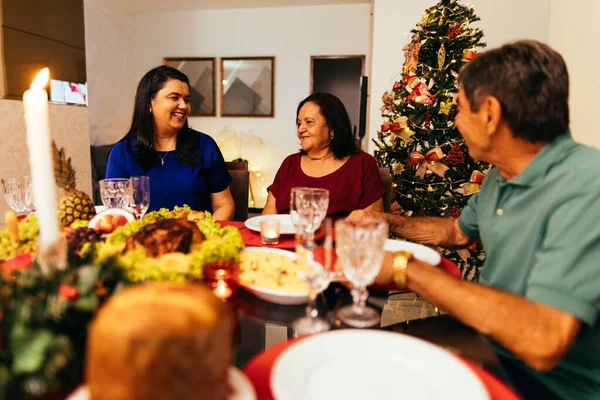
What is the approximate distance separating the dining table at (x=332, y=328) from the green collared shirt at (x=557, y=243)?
17 centimetres

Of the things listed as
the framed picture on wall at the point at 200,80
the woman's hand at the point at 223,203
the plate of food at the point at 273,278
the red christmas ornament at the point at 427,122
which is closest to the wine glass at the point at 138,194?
the plate of food at the point at 273,278

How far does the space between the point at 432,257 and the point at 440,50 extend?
8.13ft

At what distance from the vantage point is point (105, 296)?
724 mm

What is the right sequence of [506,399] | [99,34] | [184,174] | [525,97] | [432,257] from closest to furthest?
[506,399], [525,97], [432,257], [184,174], [99,34]

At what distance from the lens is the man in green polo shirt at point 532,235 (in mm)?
902

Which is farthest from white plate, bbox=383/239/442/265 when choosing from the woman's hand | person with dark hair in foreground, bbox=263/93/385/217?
the woman's hand

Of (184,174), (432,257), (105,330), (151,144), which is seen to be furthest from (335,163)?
(105,330)

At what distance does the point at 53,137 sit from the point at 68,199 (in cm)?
278

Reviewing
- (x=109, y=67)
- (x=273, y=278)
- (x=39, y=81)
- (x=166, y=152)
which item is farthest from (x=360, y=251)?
(x=109, y=67)

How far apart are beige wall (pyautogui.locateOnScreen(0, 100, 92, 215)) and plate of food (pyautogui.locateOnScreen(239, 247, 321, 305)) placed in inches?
117

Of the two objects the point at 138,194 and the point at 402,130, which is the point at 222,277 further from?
the point at 402,130

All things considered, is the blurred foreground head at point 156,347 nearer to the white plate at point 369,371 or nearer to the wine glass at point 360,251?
the white plate at point 369,371

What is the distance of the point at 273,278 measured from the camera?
1.09 m

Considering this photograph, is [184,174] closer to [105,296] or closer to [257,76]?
[105,296]
